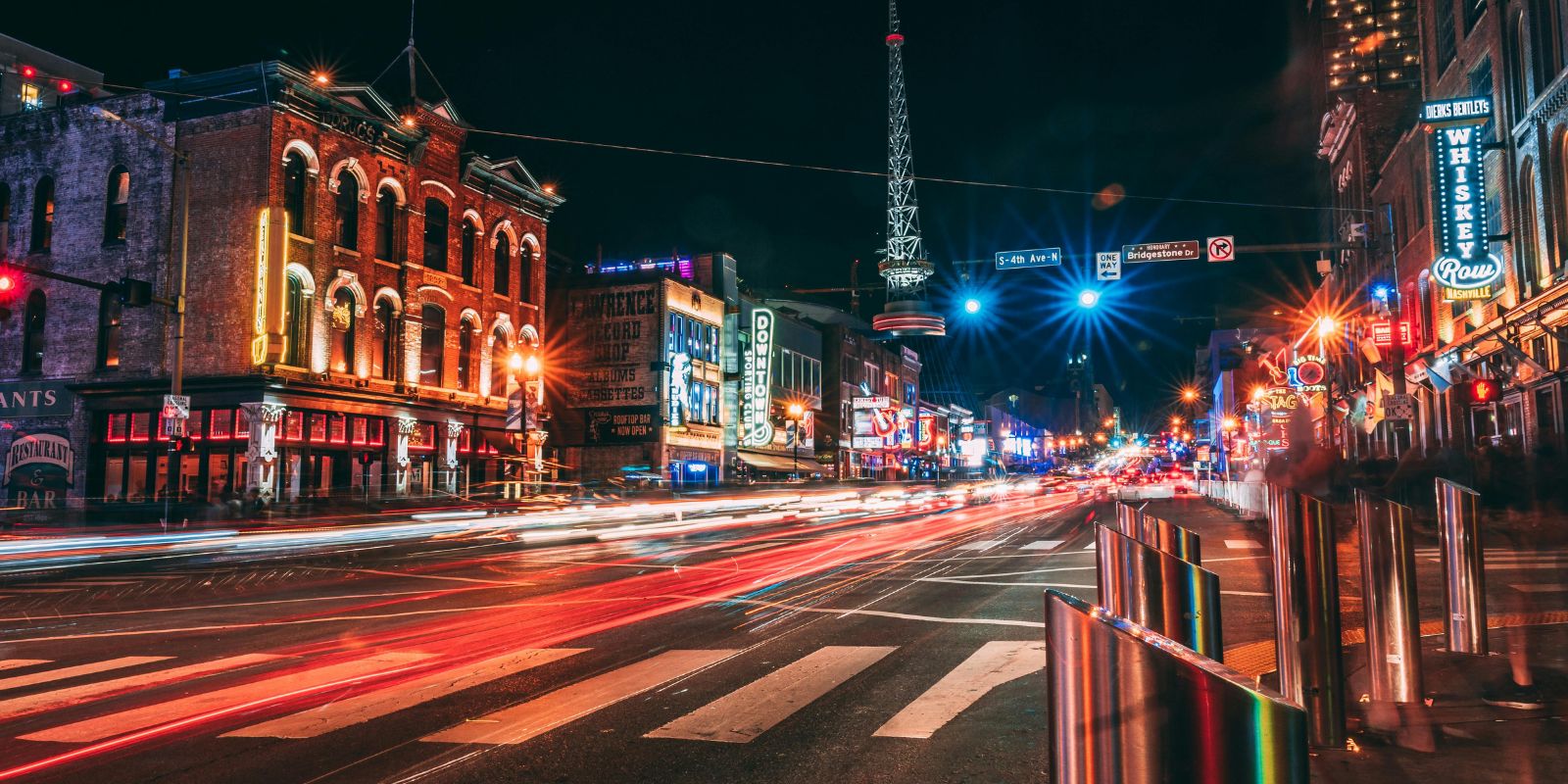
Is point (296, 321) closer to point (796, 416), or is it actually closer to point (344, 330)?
point (344, 330)

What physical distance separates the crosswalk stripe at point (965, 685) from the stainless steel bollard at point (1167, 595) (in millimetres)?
2460

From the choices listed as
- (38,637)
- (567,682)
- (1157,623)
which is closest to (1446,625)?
(1157,623)

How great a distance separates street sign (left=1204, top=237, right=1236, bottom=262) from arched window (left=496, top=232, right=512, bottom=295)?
2967cm

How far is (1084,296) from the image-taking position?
27.6m

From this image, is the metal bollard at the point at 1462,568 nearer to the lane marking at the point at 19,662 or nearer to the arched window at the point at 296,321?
the lane marking at the point at 19,662

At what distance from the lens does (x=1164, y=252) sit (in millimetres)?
22609

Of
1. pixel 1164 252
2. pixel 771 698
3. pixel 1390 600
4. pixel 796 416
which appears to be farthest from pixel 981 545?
pixel 796 416

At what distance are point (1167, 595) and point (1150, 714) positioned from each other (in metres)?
2.05

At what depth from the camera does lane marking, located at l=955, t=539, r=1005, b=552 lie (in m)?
19.5

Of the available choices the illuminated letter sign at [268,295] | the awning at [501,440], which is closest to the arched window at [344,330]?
the illuminated letter sign at [268,295]

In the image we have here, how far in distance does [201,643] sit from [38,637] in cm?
214

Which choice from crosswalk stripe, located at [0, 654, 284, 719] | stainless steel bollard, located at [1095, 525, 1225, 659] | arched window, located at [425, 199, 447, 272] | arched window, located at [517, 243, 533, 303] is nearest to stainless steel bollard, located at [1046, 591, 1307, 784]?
stainless steel bollard, located at [1095, 525, 1225, 659]

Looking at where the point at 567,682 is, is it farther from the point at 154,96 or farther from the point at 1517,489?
the point at 154,96

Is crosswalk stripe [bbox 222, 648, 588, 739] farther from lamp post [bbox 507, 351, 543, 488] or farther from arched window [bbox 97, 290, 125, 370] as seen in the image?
arched window [bbox 97, 290, 125, 370]
